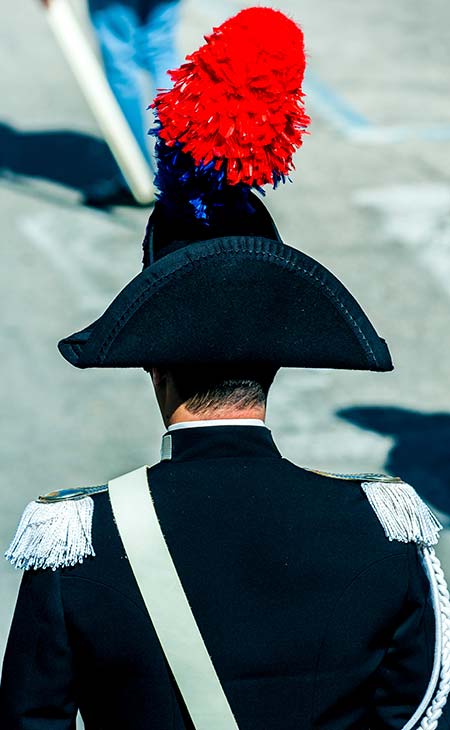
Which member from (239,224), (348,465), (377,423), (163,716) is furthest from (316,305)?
(377,423)

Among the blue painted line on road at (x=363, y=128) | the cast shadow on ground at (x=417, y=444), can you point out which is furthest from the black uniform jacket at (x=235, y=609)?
the blue painted line on road at (x=363, y=128)

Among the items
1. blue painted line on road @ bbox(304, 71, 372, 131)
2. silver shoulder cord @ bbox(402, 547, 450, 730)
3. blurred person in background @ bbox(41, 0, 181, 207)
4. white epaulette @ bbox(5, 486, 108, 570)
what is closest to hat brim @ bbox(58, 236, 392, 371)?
white epaulette @ bbox(5, 486, 108, 570)

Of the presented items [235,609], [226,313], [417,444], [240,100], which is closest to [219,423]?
[226,313]

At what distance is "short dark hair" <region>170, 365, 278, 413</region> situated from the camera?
2018 mm

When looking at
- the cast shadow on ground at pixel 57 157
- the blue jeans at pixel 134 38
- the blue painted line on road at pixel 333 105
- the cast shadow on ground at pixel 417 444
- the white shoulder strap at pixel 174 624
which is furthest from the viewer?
the blue painted line on road at pixel 333 105

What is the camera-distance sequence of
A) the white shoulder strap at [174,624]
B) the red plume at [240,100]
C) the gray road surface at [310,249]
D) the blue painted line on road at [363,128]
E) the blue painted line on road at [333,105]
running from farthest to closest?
1. the blue painted line on road at [333,105]
2. the blue painted line on road at [363,128]
3. the gray road surface at [310,249]
4. the red plume at [240,100]
5. the white shoulder strap at [174,624]

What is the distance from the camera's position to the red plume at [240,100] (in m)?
2.01

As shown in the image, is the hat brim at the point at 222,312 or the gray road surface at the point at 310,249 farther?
the gray road surface at the point at 310,249

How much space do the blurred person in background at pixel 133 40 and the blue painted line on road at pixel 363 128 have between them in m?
1.60

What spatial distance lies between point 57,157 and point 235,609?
598cm

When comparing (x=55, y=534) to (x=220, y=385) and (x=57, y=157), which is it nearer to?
(x=220, y=385)

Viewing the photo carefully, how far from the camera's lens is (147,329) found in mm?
1983

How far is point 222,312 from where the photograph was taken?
1.99 meters

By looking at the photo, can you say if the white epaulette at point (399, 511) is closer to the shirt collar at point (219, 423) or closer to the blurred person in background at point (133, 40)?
the shirt collar at point (219, 423)
